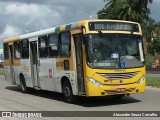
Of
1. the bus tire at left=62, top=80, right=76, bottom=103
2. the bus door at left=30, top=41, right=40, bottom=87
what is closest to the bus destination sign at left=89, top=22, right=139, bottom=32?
the bus tire at left=62, top=80, right=76, bottom=103

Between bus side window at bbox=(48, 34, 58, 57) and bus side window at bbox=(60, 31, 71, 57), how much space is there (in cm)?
55

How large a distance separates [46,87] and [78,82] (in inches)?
139

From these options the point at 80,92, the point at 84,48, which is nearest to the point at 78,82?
the point at 80,92

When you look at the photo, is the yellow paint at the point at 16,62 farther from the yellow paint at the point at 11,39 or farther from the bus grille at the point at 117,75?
the bus grille at the point at 117,75

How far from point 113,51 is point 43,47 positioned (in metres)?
4.44

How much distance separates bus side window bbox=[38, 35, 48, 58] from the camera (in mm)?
18328

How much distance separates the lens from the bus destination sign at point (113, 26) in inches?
597

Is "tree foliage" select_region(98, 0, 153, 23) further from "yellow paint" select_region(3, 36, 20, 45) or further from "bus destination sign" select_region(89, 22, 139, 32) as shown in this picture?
"bus destination sign" select_region(89, 22, 139, 32)

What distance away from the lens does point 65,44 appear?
16281mm

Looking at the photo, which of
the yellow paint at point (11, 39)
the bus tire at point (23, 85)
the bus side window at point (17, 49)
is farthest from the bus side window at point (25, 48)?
the bus tire at point (23, 85)

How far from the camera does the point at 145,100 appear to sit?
16.2 m

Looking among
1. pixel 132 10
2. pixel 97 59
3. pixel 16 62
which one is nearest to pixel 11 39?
pixel 16 62

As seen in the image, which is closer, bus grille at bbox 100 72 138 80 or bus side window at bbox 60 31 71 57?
bus grille at bbox 100 72 138 80

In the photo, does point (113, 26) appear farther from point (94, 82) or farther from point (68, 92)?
point (68, 92)
